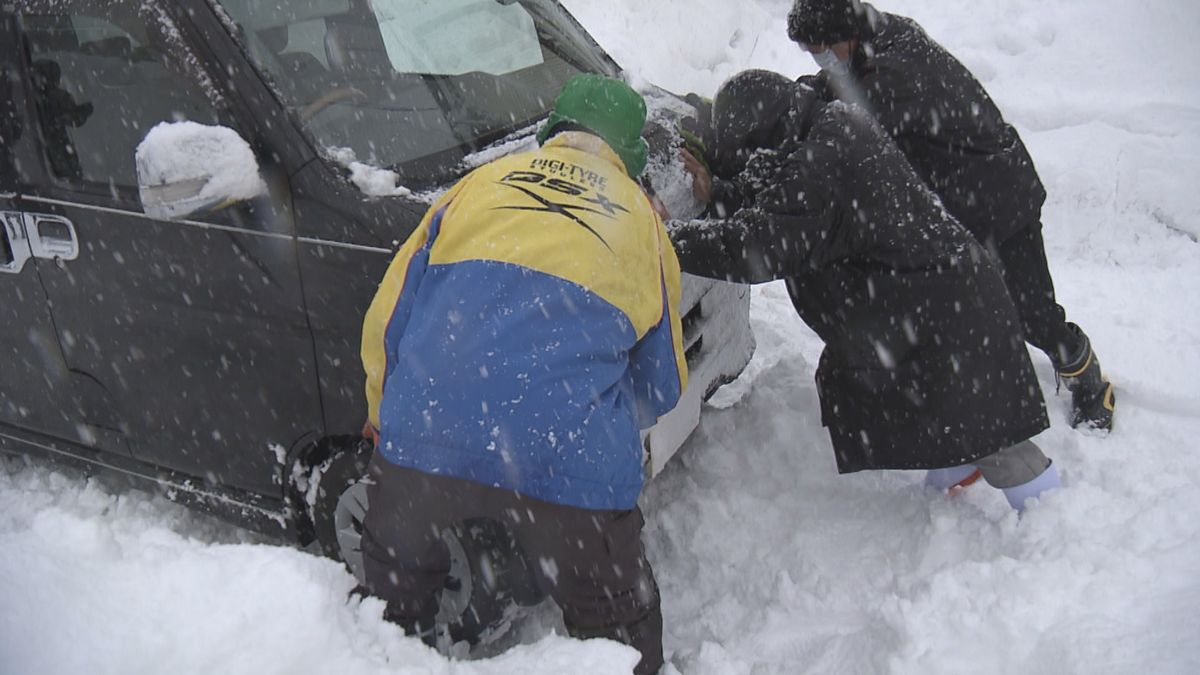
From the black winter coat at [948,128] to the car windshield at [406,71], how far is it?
46.4 inches

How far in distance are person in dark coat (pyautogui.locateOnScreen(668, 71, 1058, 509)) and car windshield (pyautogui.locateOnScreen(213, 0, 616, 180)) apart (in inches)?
27.2

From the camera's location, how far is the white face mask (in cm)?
335

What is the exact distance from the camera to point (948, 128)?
10.6ft

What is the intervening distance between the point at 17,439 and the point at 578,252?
2577 millimetres

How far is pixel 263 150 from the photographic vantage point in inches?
91.5

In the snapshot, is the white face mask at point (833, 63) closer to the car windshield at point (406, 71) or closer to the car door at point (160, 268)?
the car windshield at point (406, 71)

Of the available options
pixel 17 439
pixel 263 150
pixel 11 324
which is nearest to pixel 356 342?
pixel 263 150

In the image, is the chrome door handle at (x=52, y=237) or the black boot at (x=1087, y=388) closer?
the chrome door handle at (x=52, y=237)

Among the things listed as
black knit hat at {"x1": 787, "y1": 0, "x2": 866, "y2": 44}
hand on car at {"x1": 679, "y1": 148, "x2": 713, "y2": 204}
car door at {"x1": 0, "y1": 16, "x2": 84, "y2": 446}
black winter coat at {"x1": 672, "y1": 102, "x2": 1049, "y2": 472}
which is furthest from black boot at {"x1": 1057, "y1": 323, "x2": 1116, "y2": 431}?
car door at {"x1": 0, "y1": 16, "x2": 84, "y2": 446}

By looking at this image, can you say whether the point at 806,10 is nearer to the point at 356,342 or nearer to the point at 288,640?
the point at 356,342

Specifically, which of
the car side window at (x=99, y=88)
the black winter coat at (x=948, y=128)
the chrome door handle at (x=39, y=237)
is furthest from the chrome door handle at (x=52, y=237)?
the black winter coat at (x=948, y=128)

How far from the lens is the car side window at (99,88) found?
2471 mm

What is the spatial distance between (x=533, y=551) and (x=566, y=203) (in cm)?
81

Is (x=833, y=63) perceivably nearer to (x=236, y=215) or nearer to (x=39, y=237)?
(x=236, y=215)
